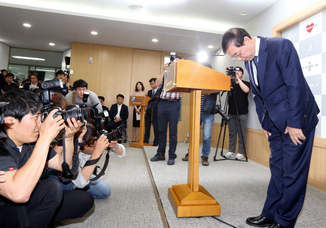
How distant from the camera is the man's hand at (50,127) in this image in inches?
31.7

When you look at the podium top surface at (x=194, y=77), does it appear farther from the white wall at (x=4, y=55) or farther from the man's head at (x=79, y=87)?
the white wall at (x=4, y=55)

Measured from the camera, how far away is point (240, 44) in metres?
1.19

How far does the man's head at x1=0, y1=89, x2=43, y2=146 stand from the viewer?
0.84 meters

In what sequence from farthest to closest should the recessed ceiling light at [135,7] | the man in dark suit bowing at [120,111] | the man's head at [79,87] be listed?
the man in dark suit bowing at [120,111]
the recessed ceiling light at [135,7]
the man's head at [79,87]

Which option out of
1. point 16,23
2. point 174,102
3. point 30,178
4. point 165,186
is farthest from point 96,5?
point 30,178

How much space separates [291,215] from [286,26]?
2519mm

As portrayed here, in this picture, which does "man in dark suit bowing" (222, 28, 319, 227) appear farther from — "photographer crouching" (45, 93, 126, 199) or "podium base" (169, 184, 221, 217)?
"photographer crouching" (45, 93, 126, 199)

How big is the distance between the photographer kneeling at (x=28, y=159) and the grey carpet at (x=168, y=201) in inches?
17.2

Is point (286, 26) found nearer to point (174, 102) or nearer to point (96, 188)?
point (174, 102)

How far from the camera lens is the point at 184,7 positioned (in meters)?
3.54

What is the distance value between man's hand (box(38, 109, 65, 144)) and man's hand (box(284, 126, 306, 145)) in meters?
1.16

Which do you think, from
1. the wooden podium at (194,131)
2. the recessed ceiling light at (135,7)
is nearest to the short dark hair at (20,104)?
the wooden podium at (194,131)

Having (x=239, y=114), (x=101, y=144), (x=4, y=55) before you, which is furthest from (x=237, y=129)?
(x=4, y=55)

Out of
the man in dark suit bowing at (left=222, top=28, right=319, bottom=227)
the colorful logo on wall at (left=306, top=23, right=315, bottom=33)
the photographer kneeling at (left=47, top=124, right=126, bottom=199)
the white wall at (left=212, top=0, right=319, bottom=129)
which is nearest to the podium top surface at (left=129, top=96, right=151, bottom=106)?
the white wall at (left=212, top=0, right=319, bottom=129)
